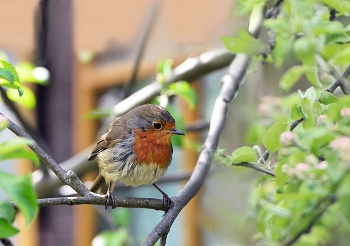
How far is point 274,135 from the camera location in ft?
6.21

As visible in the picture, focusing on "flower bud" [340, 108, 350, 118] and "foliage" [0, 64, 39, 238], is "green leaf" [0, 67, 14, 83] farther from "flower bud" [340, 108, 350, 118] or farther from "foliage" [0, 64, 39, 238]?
"flower bud" [340, 108, 350, 118]

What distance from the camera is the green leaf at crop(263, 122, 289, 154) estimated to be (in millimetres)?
1848

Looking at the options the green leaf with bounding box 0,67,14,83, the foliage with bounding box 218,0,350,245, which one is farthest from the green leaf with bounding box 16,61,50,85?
the green leaf with bounding box 0,67,14,83

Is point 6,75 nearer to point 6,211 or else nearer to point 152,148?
point 6,211

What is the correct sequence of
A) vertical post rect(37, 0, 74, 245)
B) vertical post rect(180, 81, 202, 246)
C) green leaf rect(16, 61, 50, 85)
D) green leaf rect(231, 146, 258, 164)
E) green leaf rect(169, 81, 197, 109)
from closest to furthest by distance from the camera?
green leaf rect(231, 146, 258, 164) < green leaf rect(169, 81, 197, 109) < green leaf rect(16, 61, 50, 85) < vertical post rect(180, 81, 202, 246) < vertical post rect(37, 0, 74, 245)

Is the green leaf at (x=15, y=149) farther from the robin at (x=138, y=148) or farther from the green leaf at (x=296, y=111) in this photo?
the robin at (x=138, y=148)

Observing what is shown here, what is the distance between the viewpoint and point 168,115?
113 inches

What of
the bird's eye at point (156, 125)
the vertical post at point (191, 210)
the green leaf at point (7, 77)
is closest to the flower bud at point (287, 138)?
the green leaf at point (7, 77)

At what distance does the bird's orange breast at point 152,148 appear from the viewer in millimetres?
2717

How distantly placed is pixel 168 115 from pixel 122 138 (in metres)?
0.28

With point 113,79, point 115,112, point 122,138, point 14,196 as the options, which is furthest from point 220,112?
point 113,79

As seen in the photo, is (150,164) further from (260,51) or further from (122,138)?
(260,51)

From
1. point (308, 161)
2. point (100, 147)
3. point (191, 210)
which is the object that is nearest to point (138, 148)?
point (100, 147)

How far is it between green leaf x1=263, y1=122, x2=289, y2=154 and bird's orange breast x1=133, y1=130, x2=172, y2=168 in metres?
0.89
